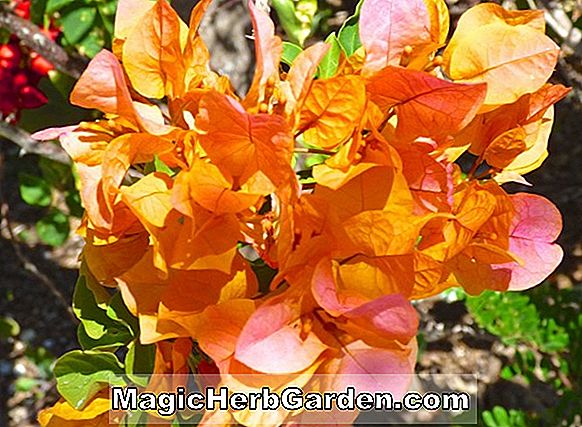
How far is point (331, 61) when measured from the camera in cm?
63

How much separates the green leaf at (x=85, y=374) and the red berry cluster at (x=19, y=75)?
84cm

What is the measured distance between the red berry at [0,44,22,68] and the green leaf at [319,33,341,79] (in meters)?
0.87

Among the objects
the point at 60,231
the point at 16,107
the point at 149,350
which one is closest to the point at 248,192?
the point at 149,350

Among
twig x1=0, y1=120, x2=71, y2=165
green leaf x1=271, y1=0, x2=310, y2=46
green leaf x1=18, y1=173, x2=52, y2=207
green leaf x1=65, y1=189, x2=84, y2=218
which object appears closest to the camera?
green leaf x1=271, y1=0, x2=310, y2=46

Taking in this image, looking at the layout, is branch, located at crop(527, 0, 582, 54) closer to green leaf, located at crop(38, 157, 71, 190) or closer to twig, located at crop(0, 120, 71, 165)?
twig, located at crop(0, 120, 71, 165)

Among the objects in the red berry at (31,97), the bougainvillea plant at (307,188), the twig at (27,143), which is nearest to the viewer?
the bougainvillea plant at (307,188)

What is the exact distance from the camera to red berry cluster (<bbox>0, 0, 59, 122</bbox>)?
1351 millimetres

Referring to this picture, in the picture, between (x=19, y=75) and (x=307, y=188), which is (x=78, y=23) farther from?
(x=307, y=188)

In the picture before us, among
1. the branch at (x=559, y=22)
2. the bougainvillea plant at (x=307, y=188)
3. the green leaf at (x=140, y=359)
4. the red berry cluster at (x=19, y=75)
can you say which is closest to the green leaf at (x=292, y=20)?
the bougainvillea plant at (x=307, y=188)

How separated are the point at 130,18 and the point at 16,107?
0.88 m

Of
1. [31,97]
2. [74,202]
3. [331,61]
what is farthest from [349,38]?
[74,202]

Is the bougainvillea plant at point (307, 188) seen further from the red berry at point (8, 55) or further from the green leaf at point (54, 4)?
the red berry at point (8, 55)

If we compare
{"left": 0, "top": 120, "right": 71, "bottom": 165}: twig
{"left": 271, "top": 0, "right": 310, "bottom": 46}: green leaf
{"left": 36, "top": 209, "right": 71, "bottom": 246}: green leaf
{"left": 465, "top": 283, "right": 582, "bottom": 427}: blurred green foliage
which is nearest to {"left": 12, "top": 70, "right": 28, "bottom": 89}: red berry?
{"left": 0, "top": 120, "right": 71, "bottom": 165}: twig

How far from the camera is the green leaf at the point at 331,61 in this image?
0.62m
